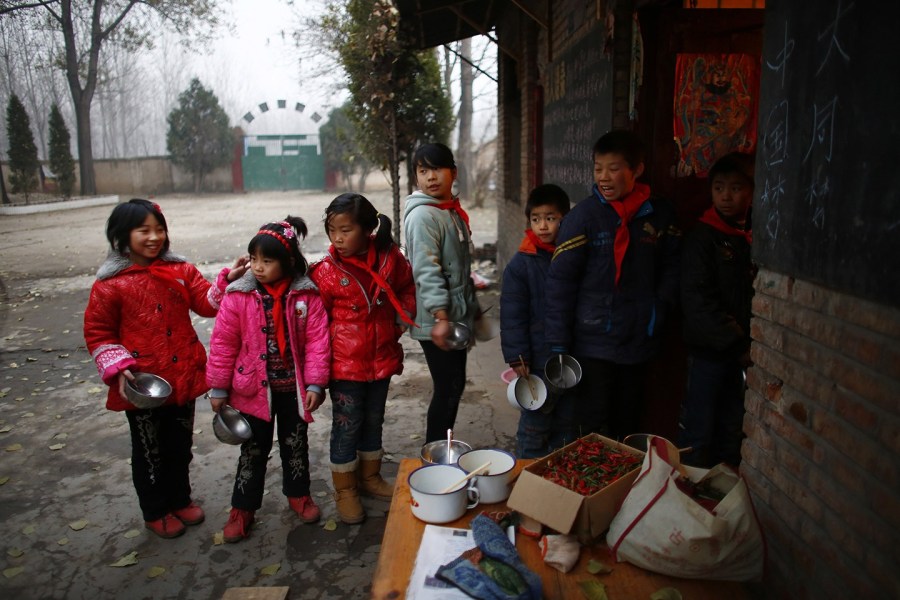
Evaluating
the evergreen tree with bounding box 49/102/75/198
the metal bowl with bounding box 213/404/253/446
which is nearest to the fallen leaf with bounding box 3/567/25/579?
the metal bowl with bounding box 213/404/253/446

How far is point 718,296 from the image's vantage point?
301 centimetres

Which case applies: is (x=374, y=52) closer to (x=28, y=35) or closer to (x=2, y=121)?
(x=28, y=35)

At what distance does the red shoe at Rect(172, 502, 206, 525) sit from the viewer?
3.38 meters

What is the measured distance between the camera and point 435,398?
136 inches

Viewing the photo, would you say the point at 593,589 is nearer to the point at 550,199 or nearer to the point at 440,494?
A: the point at 440,494

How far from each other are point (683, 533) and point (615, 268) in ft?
4.96

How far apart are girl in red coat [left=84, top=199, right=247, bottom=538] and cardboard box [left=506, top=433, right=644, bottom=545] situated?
182cm

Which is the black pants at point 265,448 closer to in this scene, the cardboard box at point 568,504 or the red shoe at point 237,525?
the red shoe at point 237,525

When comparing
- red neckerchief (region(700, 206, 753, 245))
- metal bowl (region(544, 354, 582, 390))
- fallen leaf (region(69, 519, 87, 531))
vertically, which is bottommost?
fallen leaf (region(69, 519, 87, 531))

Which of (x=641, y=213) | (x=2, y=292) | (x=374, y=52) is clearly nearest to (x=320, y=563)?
(x=641, y=213)

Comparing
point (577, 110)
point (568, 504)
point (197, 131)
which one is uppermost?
point (197, 131)

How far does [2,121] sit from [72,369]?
859 inches

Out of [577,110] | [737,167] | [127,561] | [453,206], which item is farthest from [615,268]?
[127,561]

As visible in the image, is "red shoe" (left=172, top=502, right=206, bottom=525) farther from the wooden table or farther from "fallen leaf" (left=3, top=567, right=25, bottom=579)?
the wooden table
